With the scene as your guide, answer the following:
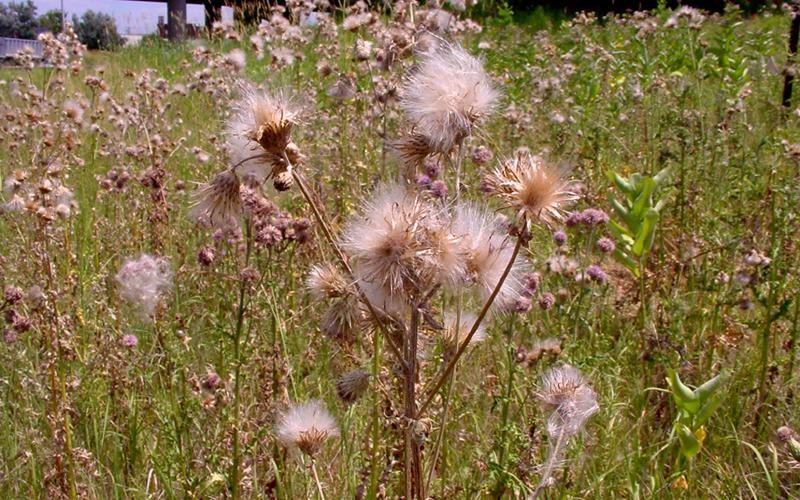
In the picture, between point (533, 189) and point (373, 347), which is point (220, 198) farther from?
point (373, 347)

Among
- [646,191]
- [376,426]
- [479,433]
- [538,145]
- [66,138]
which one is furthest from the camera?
[538,145]

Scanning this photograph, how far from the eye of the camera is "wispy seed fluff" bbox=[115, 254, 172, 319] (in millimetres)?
2027

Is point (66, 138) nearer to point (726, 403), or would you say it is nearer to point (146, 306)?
point (146, 306)

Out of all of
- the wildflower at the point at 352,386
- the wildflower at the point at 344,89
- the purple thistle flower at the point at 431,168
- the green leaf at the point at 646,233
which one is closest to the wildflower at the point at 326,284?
the wildflower at the point at 352,386

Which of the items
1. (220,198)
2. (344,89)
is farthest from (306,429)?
(344,89)

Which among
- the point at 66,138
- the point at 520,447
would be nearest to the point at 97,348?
the point at 66,138

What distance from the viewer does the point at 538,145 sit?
4.40 meters

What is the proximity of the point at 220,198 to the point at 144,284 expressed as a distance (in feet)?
→ 2.85

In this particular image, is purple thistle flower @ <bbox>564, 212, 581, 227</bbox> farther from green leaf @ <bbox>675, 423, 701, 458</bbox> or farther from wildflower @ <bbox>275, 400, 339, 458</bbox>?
wildflower @ <bbox>275, 400, 339, 458</bbox>

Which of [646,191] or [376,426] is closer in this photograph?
[376,426]

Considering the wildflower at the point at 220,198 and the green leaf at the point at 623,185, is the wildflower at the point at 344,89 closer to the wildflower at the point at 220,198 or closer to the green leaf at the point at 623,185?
the green leaf at the point at 623,185

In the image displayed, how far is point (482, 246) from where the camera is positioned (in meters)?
1.17

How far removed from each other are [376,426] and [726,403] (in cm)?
Answer: 131

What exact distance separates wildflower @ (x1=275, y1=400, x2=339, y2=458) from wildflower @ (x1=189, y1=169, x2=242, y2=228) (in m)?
0.45
